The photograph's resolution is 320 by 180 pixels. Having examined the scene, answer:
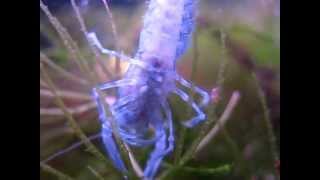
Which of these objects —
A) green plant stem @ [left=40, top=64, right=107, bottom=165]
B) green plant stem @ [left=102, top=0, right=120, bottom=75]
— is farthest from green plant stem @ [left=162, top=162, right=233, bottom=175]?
green plant stem @ [left=102, top=0, right=120, bottom=75]

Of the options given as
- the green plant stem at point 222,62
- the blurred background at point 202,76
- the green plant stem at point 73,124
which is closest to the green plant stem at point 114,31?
the blurred background at point 202,76

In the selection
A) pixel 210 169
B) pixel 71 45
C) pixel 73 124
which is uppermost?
pixel 71 45

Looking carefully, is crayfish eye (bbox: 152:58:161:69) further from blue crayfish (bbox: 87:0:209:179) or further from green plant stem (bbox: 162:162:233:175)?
green plant stem (bbox: 162:162:233:175)

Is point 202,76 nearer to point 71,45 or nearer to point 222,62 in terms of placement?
point 222,62

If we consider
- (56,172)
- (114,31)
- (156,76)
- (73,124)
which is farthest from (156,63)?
(56,172)

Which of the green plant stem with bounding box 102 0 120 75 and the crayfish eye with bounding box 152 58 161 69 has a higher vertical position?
the green plant stem with bounding box 102 0 120 75

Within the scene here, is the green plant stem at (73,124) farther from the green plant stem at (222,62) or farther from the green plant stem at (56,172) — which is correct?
the green plant stem at (222,62)
